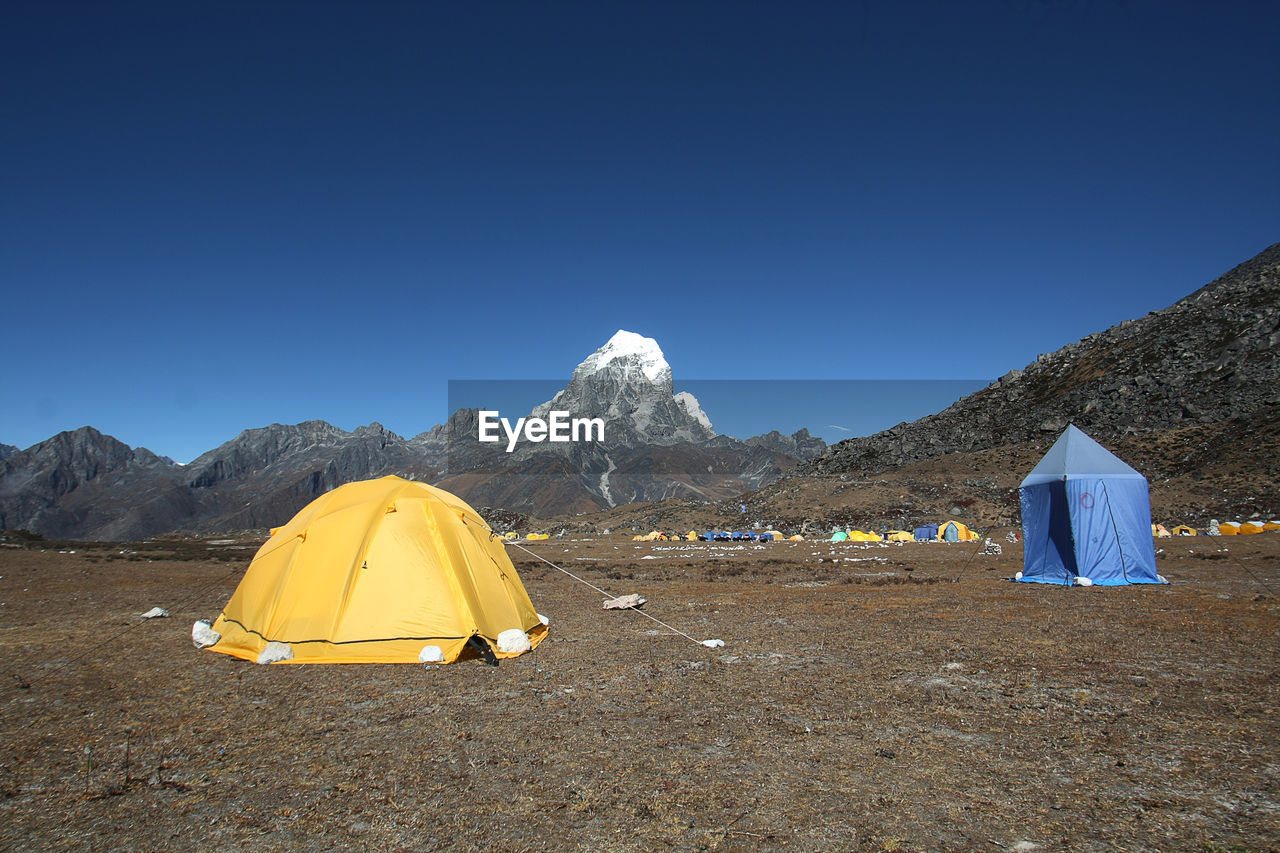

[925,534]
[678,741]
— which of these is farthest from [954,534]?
[678,741]

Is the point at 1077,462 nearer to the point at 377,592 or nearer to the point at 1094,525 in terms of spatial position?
the point at 1094,525

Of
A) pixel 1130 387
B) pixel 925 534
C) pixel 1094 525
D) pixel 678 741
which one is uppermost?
pixel 1130 387

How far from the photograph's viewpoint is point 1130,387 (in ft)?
227

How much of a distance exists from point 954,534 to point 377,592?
44.0 metres

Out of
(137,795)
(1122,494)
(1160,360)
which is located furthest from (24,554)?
(1160,360)

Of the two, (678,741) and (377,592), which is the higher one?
(377,592)

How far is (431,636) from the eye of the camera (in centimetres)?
934

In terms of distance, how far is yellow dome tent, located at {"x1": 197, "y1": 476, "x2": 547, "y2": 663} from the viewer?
9320 millimetres

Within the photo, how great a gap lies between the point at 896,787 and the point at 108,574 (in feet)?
90.7

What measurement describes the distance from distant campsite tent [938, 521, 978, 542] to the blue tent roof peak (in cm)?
2676

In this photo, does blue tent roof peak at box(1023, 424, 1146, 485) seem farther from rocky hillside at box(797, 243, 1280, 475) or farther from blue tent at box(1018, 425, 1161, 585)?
rocky hillside at box(797, 243, 1280, 475)

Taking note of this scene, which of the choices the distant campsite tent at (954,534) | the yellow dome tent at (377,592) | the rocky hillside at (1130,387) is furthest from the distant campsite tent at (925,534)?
the yellow dome tent at (377,592)

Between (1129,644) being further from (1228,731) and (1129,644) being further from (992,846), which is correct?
(992,846)

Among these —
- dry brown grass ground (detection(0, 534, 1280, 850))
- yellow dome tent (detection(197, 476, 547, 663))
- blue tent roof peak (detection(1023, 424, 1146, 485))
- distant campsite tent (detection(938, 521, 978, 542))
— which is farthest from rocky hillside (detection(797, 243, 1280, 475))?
yellow dome tent (detection(197, 476, 547, 663))
